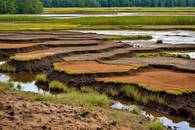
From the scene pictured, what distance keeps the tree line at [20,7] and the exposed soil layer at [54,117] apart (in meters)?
91.2

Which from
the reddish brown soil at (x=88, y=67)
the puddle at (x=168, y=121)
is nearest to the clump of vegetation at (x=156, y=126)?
the puddle at (x=168, y=121)

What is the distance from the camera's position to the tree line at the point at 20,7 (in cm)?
10572

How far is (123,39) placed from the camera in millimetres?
50094

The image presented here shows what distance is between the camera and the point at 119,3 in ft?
595

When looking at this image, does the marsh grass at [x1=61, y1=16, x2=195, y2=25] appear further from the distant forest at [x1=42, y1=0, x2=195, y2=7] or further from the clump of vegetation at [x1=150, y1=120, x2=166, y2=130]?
the distant forest at [x1=42, y1=0, x2=195, y2=7]

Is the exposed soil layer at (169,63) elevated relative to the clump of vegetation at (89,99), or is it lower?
lower

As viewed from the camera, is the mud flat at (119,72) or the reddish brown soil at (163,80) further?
the reddish brown soil at (163,80)

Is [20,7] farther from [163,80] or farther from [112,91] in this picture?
[112,91]

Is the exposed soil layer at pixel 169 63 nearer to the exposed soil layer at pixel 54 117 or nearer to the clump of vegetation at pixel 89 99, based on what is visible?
the clump of vegetation at pixel 89 99

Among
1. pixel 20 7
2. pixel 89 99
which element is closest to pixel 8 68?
pixel 89 99

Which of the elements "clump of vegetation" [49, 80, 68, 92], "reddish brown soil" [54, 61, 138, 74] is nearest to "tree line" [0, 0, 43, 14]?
"reddish brown soil" [54, 61, 138, 74]

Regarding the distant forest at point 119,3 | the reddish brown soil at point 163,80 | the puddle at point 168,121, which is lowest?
the puddle at point 168,121

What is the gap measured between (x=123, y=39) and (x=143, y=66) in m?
24.3

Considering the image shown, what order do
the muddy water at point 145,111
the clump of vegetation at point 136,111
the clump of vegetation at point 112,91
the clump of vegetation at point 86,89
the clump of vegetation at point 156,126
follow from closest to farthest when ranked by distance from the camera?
the clump of vegetation at point 156,126, the muddy water at point 145,111, the clump of vegetation at point 136,111, the clump of vegetation at point 112,91, the clump of vegetation at point 86,89
